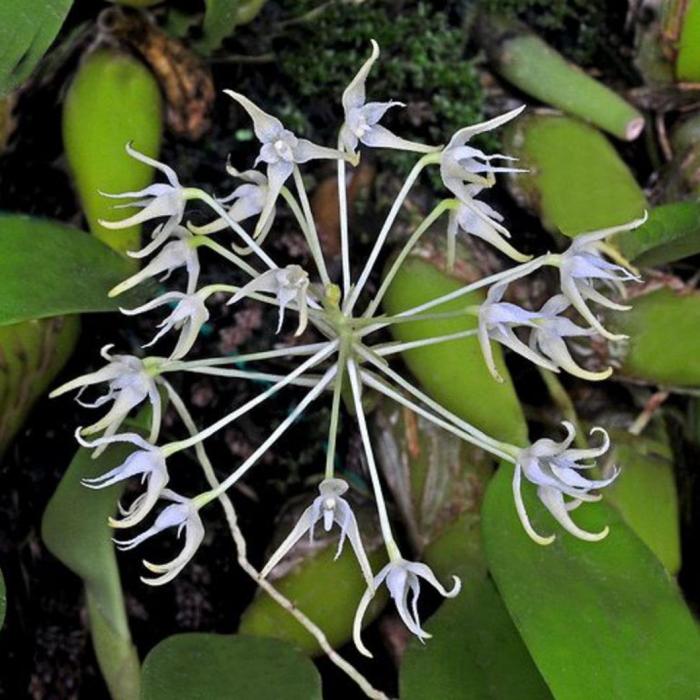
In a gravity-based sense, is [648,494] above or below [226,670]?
above

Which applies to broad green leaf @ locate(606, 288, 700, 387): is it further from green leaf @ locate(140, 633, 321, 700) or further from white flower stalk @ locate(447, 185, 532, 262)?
green leaf @ locate(140, 633, 321, 700)

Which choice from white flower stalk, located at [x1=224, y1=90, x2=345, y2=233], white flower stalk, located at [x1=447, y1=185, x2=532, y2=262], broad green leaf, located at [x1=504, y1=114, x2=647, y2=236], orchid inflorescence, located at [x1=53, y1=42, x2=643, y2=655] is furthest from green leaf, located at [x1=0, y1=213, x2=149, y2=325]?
broad green leaf, located at [x1=504, y1=114, x2=647, y2=236]

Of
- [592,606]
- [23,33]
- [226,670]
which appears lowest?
[226,670]

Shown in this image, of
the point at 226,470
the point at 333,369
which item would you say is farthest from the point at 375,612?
the point at 333,369

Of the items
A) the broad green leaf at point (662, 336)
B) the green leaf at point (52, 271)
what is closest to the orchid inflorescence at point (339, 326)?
the green leaf at point (52, 271)

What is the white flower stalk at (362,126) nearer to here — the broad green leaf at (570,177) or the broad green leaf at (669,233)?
the broad green leaf at (669,233)

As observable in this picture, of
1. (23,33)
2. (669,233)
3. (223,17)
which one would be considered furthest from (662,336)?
(23,33)

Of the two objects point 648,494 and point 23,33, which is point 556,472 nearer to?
point 648,494

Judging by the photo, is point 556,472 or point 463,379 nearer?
point 556,472
